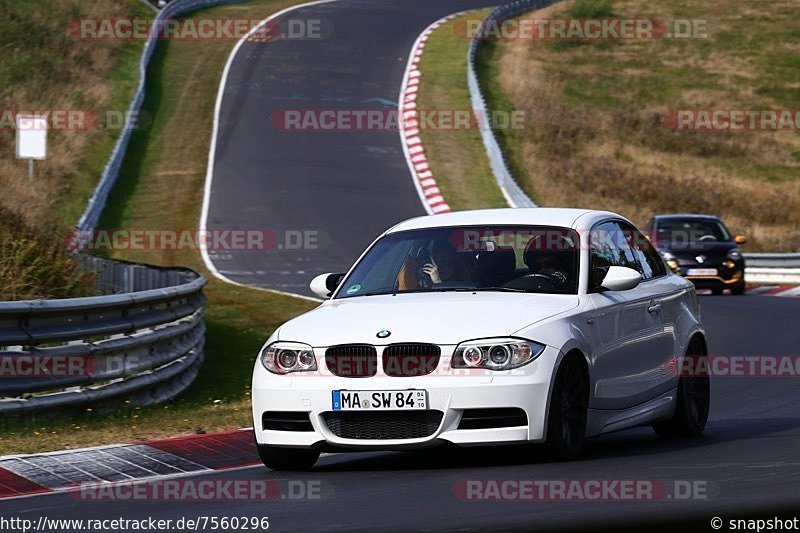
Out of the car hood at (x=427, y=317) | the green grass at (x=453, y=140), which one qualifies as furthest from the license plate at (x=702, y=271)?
the car hood at (x=427, y=317)

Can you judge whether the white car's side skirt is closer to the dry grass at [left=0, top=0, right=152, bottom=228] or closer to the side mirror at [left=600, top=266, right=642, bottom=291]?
the side mirror at [left=600, top=266, right=642, bottom=291]

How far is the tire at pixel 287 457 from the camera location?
29.3 feet

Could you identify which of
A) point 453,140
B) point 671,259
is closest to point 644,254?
point 671,259

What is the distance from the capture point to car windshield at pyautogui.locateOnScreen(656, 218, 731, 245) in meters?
27.9

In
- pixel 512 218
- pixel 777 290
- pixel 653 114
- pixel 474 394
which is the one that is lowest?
pixel 777 290

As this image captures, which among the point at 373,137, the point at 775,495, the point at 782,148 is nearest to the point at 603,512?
the point at 775,495

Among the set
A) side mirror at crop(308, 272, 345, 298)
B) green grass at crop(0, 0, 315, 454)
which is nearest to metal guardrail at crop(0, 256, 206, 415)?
green grass at crop(0, 0, 315, 454)

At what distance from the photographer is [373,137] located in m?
41.2

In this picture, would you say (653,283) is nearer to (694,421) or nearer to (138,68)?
(694,421)

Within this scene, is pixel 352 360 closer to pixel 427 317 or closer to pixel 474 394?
pixel 427 317

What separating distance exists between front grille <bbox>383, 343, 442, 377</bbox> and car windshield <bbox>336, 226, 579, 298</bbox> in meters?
1.00

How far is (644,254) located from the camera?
10.6 m

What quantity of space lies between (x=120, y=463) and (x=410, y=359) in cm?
211

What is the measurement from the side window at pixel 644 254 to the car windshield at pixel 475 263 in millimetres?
913
